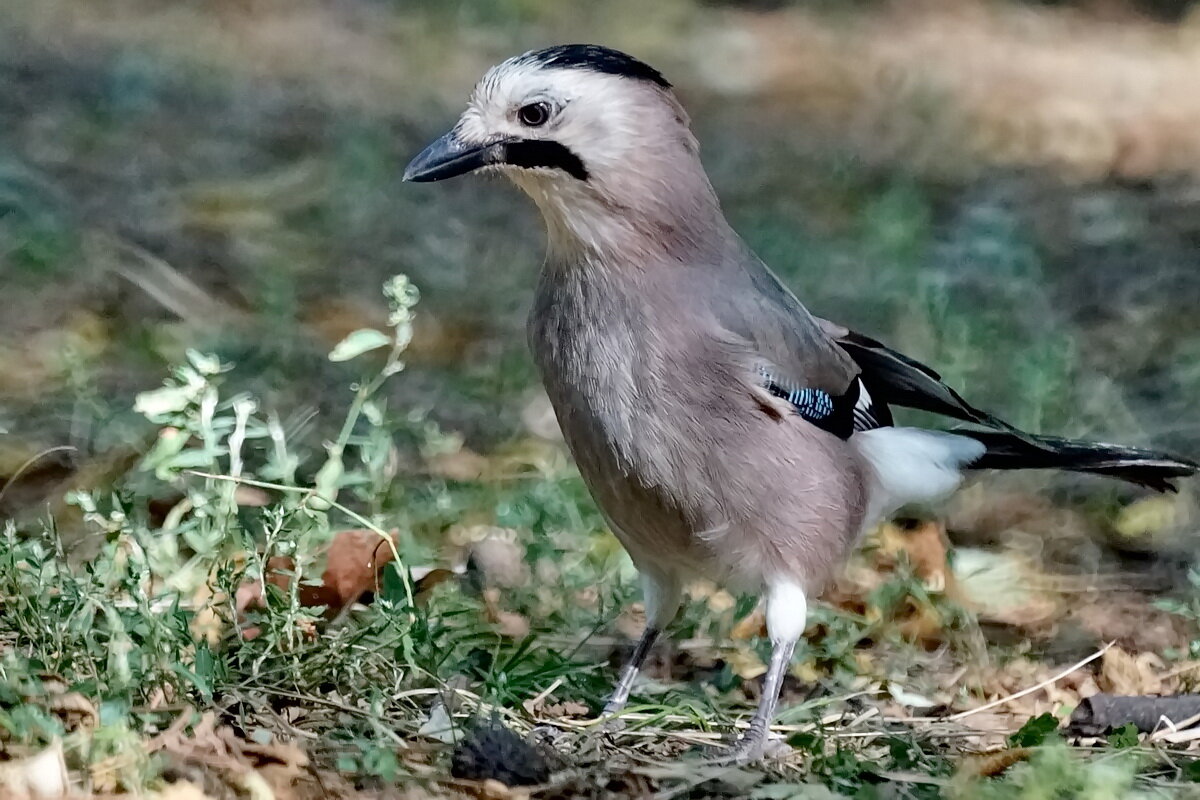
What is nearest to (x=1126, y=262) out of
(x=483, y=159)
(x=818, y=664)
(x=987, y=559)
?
(x=987, y=559)

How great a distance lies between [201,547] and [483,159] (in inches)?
33.1

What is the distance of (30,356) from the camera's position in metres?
4.29

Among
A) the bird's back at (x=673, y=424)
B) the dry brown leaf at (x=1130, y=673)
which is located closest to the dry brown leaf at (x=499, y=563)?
the bird's back at (x=673, y=424)

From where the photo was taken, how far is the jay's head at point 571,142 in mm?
2670

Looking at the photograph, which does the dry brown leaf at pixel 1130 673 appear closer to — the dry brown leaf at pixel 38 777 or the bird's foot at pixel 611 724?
the bird's foot at pixel 611 724

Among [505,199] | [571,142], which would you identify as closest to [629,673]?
[571,142]

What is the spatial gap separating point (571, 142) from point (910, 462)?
3.39ft

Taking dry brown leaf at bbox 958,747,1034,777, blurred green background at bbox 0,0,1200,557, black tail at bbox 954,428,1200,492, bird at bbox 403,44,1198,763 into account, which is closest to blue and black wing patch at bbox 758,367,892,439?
bird at bbox 403,44,1198,763

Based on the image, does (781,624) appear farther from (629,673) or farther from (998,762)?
(998,762)

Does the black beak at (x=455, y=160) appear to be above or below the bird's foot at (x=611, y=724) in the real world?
above

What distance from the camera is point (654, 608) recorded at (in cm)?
304

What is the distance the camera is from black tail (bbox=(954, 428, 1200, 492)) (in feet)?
10.3

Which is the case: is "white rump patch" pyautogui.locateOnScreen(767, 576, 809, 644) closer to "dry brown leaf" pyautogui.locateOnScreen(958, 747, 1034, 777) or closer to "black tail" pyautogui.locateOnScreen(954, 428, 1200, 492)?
"dry brown leaf" pyautogui.locateOnScreen(958, 747, 1034, 777)

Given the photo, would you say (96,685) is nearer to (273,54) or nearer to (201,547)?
(201,547)
